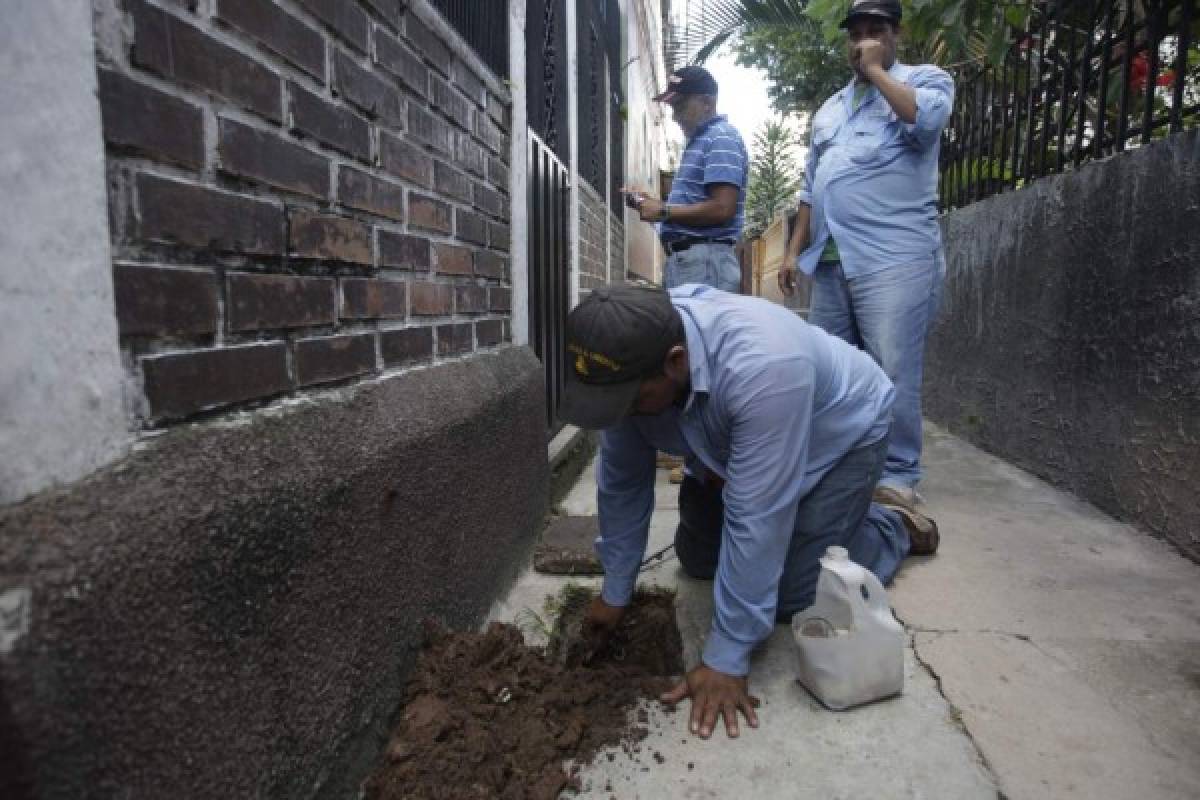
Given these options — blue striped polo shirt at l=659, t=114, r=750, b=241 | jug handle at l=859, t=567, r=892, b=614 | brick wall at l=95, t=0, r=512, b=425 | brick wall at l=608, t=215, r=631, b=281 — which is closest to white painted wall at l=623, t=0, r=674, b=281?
brick wall at l=608, t=215, r=631, b=281

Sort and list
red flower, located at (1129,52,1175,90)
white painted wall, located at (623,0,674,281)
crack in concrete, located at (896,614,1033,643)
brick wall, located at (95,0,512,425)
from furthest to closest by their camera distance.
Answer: white painted wall, located at (623,0,674,281), red flower, located at (1129,52,1175,90), crack in concrete, located at (896,614,1033,643), brick wall, located at (95,0,512,425)

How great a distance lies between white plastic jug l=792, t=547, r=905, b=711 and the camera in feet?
5.05

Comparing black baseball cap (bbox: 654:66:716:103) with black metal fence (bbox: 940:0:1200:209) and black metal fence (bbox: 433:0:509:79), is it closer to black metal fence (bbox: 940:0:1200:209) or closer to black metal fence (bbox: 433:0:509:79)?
black metal fence (bbox: 433:0:509:79)

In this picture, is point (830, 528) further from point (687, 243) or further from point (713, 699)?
point (687, 243)

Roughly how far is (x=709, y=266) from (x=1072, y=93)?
1680mm

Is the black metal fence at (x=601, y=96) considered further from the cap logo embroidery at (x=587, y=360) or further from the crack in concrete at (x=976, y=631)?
the crack in concrete at (x=976, y=631)

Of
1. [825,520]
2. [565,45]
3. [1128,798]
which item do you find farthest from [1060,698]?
[565,45]

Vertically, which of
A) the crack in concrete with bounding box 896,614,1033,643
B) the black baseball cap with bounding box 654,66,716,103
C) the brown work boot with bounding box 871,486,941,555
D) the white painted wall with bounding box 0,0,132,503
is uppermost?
the black baseball cap with bounding box 654,66,716,103

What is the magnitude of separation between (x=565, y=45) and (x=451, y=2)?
6.99 ft

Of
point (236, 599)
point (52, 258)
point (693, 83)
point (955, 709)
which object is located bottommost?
point (955, 709)

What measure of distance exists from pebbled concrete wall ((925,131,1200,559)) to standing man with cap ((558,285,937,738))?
1269 millimetres

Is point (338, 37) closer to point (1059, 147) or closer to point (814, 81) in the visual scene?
point (1059, 147)

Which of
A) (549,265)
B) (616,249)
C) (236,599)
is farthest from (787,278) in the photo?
(616,249)

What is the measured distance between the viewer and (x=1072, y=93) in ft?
10.5
